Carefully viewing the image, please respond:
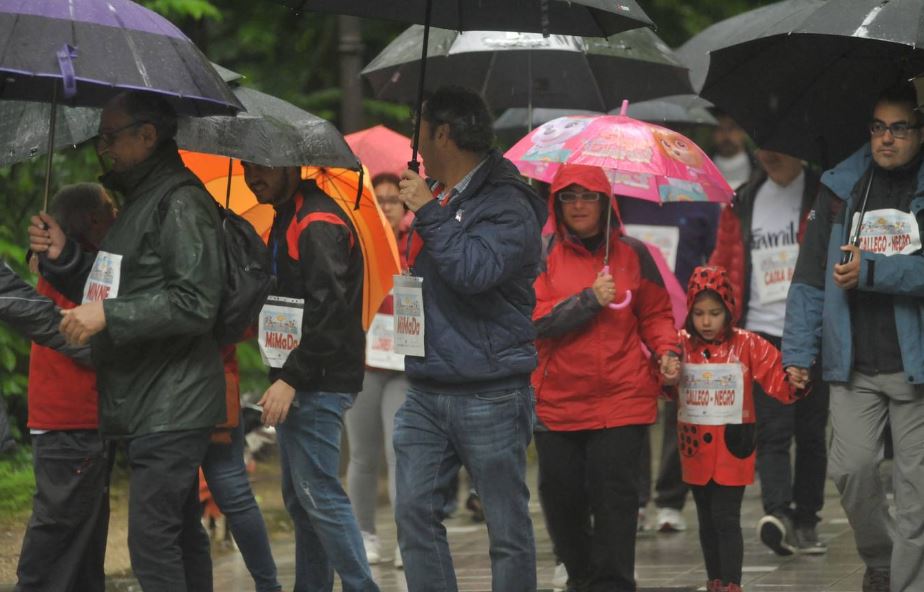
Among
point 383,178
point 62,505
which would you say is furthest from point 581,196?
point 62,505

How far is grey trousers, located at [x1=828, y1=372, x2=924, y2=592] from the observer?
274 inches

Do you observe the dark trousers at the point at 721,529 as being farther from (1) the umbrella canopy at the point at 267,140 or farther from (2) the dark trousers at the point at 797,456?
(1) the umbrella canopy at the point at 267,140

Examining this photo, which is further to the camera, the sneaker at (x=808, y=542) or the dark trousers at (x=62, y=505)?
the sneaker at (x=808, y=542)

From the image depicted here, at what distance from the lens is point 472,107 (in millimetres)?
6285

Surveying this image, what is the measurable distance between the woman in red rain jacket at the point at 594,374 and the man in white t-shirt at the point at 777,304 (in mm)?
1622

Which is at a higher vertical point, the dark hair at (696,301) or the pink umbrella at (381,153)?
the pink umbrella at (381,153)

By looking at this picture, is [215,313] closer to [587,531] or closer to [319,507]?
[319,507]

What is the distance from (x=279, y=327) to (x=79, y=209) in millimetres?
904

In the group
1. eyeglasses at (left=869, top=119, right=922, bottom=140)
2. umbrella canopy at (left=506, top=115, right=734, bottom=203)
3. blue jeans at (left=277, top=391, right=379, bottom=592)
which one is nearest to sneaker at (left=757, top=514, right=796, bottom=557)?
umbrella canopy at (left=506, top=115, right=734, bottom=203)

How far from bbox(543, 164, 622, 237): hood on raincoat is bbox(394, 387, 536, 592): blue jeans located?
1.68m

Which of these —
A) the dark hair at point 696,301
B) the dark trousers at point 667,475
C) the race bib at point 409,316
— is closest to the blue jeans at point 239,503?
the race bib at point 409,316

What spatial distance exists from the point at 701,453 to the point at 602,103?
2.52 m

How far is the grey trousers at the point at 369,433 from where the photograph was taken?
9.16 metres

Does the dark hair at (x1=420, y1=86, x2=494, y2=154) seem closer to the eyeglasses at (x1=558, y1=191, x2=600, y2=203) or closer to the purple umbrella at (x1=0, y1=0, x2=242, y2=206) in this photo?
the purple umbrella at (x1=0, y1=0, x2=242, y2=206)
